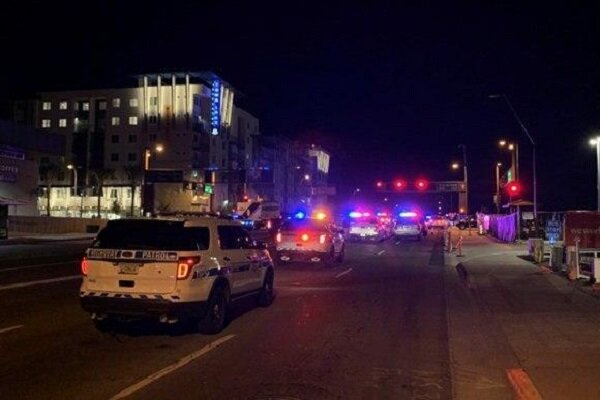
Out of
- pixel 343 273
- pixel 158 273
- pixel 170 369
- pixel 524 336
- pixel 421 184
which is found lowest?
pixel 170 369

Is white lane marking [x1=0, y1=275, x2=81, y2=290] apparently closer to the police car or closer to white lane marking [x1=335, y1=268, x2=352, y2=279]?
the police car

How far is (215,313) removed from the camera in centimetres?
1140

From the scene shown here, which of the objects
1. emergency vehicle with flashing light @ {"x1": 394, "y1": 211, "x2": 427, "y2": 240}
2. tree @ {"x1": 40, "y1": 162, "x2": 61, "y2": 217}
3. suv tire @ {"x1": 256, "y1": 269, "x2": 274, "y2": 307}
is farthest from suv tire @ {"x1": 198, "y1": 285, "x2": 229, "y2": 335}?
tree @ {"x1": 40, "y1": 162, "x2": 61, "y2": 217}

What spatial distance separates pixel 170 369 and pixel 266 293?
19.1 feet

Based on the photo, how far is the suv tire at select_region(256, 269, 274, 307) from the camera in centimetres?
1433

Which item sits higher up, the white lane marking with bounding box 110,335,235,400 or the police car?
the police car

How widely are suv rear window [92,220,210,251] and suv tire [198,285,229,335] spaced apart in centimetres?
86

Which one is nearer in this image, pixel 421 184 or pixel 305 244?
pixel 305 244

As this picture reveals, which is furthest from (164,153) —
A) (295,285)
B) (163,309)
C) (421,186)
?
(163,309)

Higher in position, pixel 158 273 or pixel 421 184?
pixel 421 184

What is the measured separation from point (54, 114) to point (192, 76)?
23.2 metres

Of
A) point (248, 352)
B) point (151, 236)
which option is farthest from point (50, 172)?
point (248, 352)

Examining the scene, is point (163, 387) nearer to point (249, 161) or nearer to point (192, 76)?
point (192, 76)

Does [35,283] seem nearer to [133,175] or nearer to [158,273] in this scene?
[158,273]
